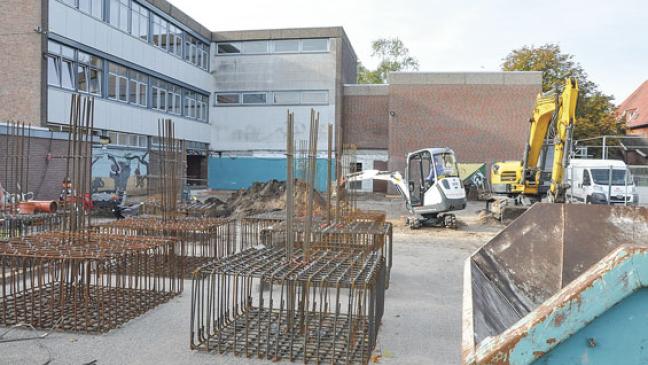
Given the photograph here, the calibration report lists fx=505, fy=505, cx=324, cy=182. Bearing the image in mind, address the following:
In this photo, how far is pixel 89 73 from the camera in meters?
20.2

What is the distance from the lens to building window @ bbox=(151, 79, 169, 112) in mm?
25484

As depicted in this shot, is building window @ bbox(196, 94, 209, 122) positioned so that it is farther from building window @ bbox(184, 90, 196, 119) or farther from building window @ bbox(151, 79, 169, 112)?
building window @ bbox(151, 79, 169, 112)

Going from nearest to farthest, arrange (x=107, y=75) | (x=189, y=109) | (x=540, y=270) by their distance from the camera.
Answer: (x=540, y=270) → (x=107, y=75) → (x=189, y=109)

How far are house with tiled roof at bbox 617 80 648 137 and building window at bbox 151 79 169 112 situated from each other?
→ 1343 inches

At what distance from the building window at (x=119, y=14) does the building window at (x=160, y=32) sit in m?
2.64

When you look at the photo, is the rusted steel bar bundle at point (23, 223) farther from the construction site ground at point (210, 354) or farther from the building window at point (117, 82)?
the building window at point (117, 82)

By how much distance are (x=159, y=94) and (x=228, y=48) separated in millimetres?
7413

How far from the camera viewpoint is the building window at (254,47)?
31.3 m

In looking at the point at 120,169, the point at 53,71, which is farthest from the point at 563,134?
the point at 120,169

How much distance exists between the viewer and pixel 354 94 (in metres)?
32.0

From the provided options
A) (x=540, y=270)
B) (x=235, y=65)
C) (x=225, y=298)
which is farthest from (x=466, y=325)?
(x=235, y=65)

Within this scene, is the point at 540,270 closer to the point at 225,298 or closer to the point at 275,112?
the point at 225,298

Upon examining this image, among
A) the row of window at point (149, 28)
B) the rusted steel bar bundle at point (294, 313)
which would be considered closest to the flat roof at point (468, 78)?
the row of window at point (149, 28)

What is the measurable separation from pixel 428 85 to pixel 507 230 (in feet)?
89.9
